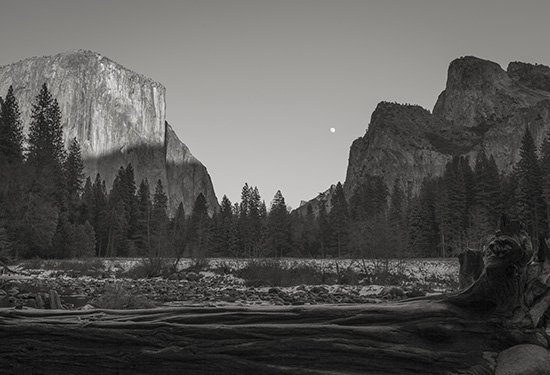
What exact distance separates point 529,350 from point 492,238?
0.71 meters

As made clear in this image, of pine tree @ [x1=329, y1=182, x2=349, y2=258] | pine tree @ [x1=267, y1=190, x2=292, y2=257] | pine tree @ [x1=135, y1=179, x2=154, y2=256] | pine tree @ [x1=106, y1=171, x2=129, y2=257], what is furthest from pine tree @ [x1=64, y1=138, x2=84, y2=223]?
pine tree @ [x1=329, y1=182, x2=349, y2=258]

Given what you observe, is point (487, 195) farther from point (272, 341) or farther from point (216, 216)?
point (272, 341)

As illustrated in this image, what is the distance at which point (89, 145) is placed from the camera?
595 feet

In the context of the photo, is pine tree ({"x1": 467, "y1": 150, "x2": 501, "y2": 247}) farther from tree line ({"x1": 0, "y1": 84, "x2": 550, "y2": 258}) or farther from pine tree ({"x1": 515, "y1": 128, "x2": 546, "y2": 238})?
pine tree ({"x1": 515, "y1": 128, "x2": 546, "y2": 238})

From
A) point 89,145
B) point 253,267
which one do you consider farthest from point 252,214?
point 89,145

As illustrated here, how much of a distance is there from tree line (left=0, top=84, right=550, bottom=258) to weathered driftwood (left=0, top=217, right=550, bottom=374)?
23467 mm

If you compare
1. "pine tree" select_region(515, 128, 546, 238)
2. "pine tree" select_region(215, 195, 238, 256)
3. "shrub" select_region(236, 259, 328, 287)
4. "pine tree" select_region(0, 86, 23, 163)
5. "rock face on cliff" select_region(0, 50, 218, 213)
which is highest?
"rock face on cliff" select_region(0, 50, 218, 213)

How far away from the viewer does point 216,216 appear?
78250mm

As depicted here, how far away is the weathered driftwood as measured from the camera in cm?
304

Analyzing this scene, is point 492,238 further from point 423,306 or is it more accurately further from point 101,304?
point 101,304

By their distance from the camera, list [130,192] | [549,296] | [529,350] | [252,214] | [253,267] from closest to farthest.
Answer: [529,350] < [549,296] < [253,267] < [130,192] < [252,214]

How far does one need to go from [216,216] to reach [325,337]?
2985 inches

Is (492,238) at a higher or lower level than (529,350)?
higher

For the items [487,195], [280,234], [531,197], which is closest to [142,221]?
[280,234]
